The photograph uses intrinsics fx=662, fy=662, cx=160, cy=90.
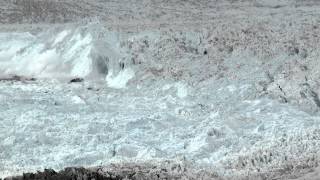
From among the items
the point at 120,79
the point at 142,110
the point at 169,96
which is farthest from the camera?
the point at 120,79

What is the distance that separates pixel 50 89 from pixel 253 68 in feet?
25.0

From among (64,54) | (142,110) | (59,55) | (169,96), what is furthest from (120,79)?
(59,55)

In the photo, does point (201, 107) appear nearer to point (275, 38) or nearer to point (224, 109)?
point (224, 109)

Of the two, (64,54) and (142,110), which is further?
(64,54)

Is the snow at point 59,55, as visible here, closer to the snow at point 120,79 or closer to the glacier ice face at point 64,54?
the glacier ice face at point 64,54

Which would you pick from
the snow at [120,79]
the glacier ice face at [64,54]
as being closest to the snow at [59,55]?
the glacier ice face at [64,54]

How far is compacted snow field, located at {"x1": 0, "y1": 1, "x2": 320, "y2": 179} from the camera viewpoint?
681 inches

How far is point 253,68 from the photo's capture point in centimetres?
2308

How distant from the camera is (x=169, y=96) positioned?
2245 cm

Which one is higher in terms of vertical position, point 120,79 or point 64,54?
point 64,54

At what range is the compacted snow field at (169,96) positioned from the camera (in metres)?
17.3

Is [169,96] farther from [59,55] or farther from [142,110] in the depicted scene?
[59,55]

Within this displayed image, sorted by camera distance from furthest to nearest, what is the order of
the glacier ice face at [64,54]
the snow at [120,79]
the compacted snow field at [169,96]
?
the glacier ice face at [64,54]
the snow at [120,79]
the compacted snow field at [169,96]

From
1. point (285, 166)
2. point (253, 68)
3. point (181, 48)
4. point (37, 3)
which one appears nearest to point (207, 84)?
point (253, 68)
